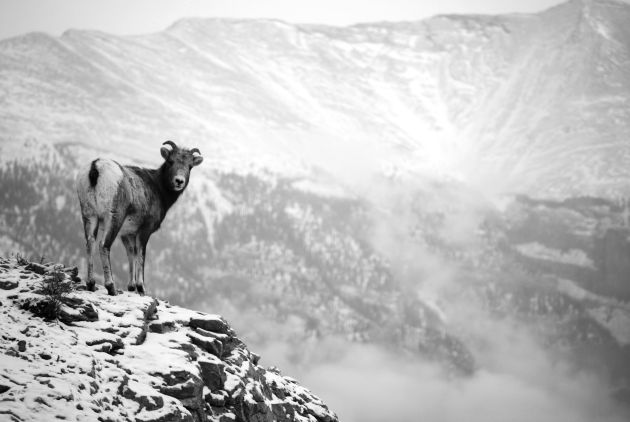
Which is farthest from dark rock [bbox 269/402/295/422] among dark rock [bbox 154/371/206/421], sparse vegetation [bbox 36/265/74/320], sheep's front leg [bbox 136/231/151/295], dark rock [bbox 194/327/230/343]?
sparse vegetation [bbox 36/265/74/320]

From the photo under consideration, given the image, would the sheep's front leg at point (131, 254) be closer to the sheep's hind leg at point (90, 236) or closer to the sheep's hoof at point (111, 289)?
the sheep's hoof at point (111, 289)

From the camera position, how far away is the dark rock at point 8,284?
74.2 ft

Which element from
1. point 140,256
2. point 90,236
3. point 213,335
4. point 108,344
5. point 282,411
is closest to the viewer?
point 108,344

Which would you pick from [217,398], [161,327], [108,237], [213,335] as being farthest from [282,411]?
[108,237]

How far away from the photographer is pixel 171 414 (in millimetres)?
20484

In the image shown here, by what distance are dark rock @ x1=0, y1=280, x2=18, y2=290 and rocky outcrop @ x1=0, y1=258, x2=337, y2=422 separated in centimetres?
3

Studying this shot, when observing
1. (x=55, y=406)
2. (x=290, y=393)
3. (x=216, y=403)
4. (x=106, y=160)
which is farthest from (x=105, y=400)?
(x=290, y=393)

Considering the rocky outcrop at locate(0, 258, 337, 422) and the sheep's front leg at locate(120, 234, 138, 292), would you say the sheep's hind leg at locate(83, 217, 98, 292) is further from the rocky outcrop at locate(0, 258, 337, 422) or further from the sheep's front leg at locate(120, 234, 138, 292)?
the sheep's front leg at locate(120, 234, 138, 292)

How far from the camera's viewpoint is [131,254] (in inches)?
1050

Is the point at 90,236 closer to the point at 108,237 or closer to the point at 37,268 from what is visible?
the point at 108,237

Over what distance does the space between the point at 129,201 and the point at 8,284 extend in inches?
182

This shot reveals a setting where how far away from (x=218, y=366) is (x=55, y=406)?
280 inches

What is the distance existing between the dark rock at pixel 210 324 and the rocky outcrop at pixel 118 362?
35 millimetres

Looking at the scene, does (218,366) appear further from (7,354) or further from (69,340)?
(7,354)
